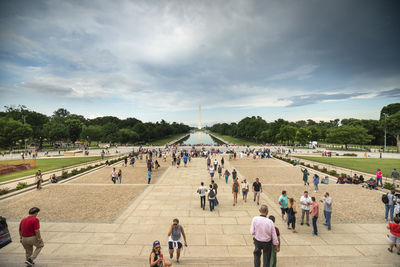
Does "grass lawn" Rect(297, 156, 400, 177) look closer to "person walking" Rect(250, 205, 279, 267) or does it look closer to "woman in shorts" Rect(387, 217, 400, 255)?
"woman in shorts" Rect(387, 217, 400, 255)

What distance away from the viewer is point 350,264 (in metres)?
6.81

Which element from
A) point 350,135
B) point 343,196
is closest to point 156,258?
point 343,196

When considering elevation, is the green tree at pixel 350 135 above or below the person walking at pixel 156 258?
above

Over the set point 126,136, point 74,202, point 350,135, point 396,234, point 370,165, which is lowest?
point 74,202

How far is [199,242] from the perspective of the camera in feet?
27.2

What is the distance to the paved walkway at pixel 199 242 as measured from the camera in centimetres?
702

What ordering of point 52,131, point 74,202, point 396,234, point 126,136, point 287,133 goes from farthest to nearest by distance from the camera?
1. point 126,136
2. point 287,133
3. point 52,131
4. point 74,202
5. point 396,234

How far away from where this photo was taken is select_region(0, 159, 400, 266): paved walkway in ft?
23.0

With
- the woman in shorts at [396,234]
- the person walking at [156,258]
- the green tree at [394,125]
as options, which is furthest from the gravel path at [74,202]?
the green tree at [394,125]

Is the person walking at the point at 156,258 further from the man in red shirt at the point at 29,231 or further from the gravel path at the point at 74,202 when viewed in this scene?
the gravel path at the point at 74,202

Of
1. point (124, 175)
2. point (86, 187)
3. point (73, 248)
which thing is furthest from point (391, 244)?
point (124, 175)

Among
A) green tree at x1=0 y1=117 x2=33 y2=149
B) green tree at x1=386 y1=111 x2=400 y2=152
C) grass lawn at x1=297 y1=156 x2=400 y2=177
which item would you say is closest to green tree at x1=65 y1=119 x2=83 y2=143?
green tree at x1=0 y1=117 x2=33 y2=149

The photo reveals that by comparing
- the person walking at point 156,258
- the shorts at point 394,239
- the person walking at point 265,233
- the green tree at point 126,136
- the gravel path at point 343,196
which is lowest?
the gravel path at point 343,196

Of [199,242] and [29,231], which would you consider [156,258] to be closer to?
[199,242]
